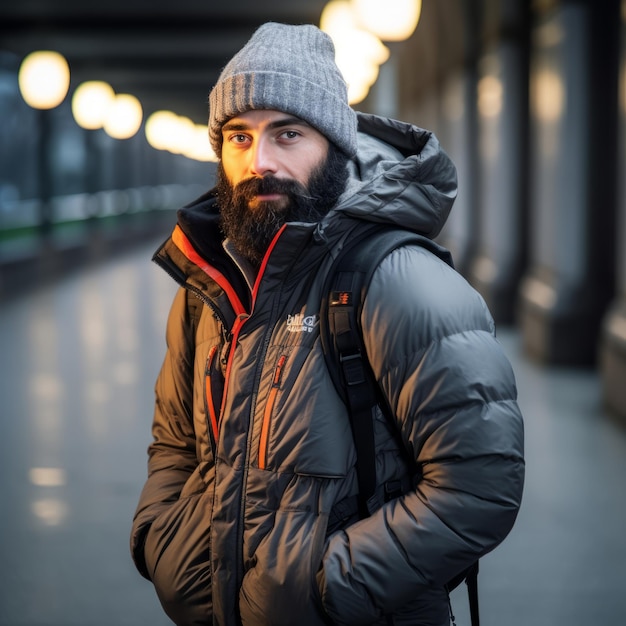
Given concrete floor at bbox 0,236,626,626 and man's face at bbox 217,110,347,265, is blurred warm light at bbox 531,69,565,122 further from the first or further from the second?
man's face at bbox 217,110,347,265

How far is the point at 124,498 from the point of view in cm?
503

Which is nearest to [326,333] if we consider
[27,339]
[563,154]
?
[563,154]

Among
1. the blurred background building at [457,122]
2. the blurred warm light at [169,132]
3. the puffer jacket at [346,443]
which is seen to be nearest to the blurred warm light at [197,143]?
the blurred background building at [457,122]

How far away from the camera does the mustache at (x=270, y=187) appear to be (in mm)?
1878

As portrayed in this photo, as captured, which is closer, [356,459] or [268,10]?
[356,459]

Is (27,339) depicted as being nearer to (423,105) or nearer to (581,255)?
(581,255)

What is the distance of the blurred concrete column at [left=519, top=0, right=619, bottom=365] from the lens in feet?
28.0

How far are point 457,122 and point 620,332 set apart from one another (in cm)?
933

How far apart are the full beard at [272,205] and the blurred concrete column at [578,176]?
23.0ft

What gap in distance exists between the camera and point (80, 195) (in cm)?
2656

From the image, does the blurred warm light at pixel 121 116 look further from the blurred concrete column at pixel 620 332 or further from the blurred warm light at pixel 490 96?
the blurred concrete column at pixel 620 332

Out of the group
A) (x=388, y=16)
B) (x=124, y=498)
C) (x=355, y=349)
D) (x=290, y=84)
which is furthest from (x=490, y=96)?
(x=355, y=349)

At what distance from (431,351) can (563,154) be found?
7.40 m

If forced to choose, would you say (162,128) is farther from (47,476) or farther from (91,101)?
(47,476)
